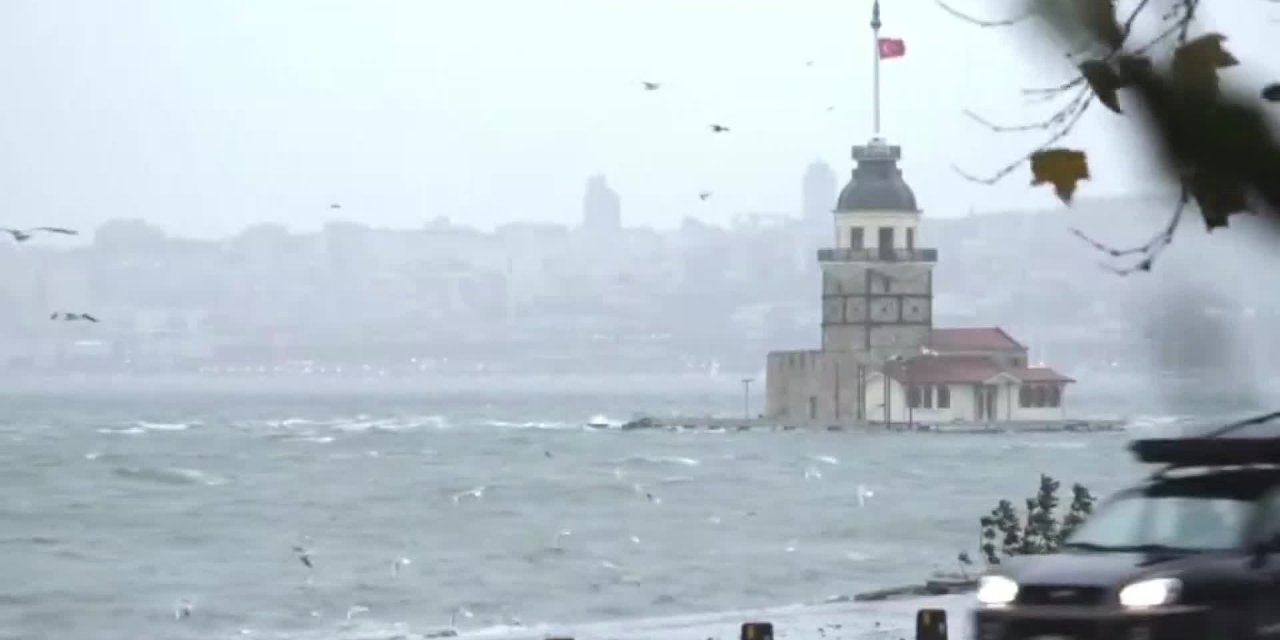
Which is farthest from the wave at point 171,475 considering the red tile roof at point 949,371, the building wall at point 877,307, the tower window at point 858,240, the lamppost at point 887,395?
the red tile roof at point 949,371

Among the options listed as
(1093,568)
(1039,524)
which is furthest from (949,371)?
(1093,568)

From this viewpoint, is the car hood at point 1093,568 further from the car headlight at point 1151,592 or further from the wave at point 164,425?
the wave at point 164,425

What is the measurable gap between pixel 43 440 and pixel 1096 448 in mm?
44975

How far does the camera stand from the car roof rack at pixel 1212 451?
361 inches

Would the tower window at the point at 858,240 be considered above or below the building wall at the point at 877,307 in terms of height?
above

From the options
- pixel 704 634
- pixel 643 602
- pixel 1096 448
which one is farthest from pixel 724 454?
pixel 704 634

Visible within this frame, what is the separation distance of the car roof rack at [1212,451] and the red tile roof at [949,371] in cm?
11901

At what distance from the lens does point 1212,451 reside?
9266 millimetres

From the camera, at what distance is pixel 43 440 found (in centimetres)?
12050

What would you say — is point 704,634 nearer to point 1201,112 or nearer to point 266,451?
point 1201,112

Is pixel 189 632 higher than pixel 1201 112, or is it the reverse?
pixel 1201 112

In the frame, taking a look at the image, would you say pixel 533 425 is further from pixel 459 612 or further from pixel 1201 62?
pixel 1201 62

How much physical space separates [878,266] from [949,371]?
31.9 feet

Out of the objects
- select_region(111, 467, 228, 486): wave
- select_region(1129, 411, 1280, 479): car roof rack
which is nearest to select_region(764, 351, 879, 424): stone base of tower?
select_region(111, 467, 228, 486): wave
